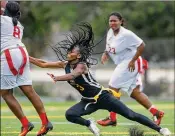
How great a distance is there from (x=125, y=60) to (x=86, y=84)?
3138 millimetres

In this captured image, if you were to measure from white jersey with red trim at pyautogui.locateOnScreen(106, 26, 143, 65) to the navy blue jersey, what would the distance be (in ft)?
9.08

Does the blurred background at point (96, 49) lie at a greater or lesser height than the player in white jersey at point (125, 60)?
lesser

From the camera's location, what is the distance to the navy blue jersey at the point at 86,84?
10312mm

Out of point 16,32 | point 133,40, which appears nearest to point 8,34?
point 16,32

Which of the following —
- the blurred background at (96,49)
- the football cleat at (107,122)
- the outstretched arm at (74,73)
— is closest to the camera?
the outstretched arm at (74,73)

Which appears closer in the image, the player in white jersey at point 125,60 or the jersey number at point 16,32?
the jersey number at point 16,32

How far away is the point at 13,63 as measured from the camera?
10531mm

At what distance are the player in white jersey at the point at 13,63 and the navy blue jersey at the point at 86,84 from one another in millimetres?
692

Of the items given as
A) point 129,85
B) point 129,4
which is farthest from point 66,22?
point 129,85

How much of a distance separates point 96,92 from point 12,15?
170 centimetres

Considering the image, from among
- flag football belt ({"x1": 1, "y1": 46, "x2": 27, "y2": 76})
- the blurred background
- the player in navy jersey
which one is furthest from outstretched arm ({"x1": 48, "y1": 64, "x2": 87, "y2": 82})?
the blurred background

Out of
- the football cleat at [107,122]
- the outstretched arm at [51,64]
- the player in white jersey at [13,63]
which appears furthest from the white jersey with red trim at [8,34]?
the football cleat at [107,122]

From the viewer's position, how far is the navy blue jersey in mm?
10312

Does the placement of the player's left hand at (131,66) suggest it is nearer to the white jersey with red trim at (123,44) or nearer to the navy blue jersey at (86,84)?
the white jersey with red trim at (123,44)
